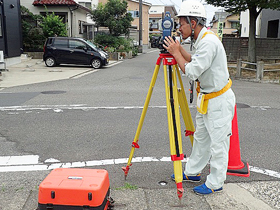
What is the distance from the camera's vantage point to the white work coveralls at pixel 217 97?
2703 millimetres

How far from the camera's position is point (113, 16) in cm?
2431

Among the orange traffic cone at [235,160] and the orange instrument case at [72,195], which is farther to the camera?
the orange traffic cone at [235,160]

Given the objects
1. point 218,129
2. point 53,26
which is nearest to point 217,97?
point 218,129

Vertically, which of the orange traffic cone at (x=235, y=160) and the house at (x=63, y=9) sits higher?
the house at (x=63, y=9)

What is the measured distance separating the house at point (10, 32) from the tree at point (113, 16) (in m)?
7.08

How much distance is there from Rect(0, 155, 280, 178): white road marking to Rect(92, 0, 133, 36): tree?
69.1 feet

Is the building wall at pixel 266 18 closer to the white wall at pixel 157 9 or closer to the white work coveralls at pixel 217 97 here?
the white work coveralls at pixel 217 97

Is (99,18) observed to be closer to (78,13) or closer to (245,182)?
(78,13)

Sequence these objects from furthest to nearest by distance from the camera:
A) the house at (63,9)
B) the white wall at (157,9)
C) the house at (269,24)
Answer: the white wall at (157,9)
the house at (63,9)
the house at (269,24)

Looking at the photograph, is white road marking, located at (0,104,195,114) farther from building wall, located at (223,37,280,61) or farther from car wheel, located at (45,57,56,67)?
building wall, located at (223,37,280,61)

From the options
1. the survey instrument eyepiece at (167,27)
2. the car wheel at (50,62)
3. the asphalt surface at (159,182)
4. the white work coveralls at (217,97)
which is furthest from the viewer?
the car wheel at (50,62)

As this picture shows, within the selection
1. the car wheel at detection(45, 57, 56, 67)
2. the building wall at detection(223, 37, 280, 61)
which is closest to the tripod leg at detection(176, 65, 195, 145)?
the car wheel at detection(45, 57, 56, 67)

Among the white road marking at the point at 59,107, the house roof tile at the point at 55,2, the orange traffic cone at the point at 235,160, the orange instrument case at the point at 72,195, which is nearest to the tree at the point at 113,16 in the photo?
the house roof tile at the point at 55,2

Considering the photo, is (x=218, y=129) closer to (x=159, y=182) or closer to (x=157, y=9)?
(x=159, y=182)
